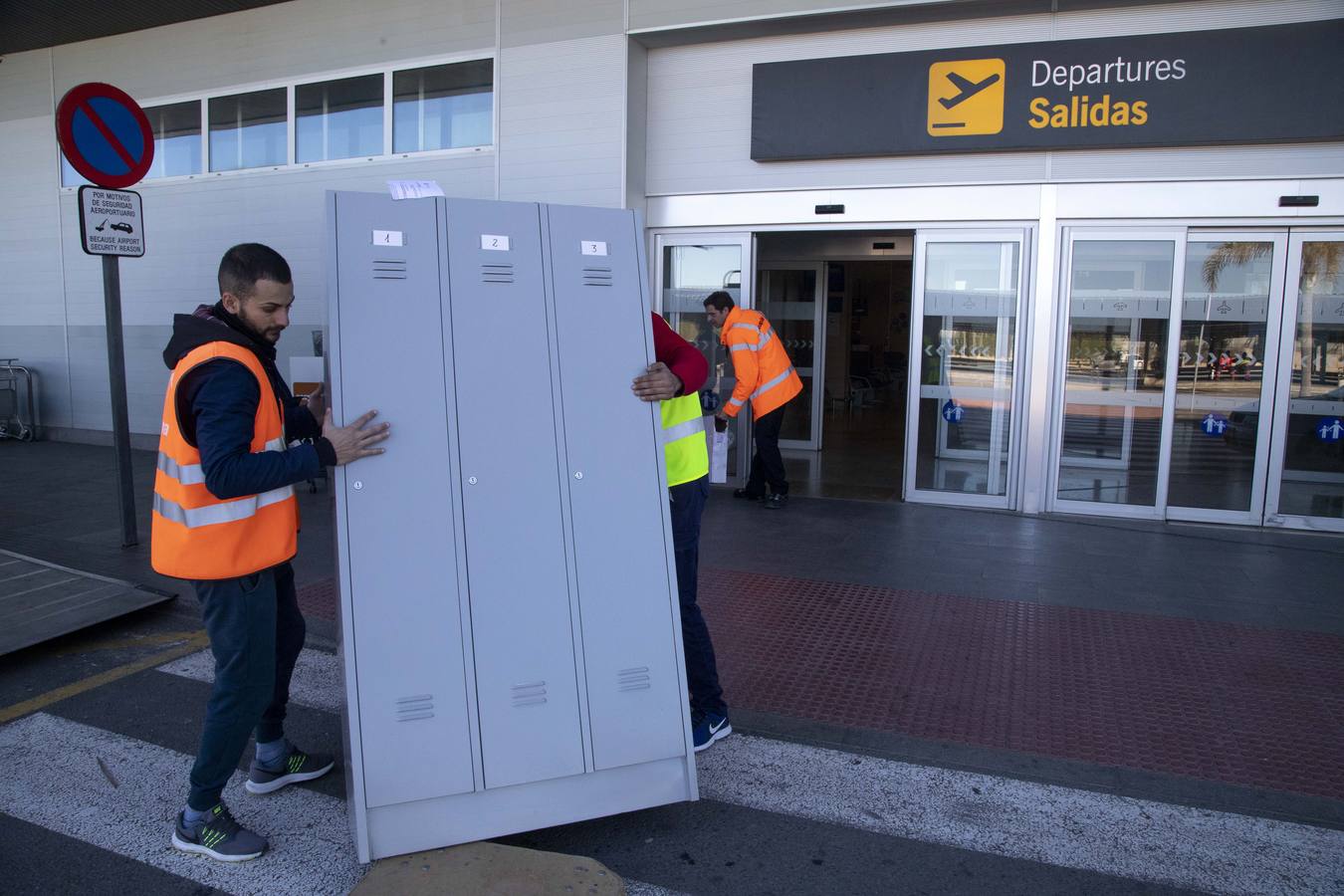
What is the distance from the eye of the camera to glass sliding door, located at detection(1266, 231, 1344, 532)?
7.41 metres

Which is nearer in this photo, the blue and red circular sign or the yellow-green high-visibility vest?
the yellow-green high-visibility vest

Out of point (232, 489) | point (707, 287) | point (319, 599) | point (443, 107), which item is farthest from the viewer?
point (443, 107)

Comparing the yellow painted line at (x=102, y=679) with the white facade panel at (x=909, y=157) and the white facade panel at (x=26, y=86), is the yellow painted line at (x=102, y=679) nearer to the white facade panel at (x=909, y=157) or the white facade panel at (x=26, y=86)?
the white facade panel at (x=909, y=157)

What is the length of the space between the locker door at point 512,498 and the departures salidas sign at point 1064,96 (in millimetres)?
5757

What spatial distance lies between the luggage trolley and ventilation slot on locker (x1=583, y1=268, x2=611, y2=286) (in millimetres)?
11833

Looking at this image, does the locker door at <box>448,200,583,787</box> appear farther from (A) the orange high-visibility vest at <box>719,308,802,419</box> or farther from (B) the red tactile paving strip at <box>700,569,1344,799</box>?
(A) the orange high-visibility vest at <box>719,308,802,419</box>

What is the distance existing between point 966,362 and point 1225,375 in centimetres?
205

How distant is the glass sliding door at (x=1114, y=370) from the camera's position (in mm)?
7715

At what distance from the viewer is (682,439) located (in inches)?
139

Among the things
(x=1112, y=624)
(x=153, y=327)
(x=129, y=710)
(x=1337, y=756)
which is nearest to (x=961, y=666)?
(x=1112, y=624)

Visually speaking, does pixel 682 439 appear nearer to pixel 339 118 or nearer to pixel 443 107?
pixel 443 107

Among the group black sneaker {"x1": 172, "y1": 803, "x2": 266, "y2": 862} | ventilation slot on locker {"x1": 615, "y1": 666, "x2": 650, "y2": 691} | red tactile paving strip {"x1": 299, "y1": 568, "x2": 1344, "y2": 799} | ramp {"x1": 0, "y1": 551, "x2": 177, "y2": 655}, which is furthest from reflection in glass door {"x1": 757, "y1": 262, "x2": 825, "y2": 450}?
black sneaker {"x1": 172, "y1": 803, "x2": 266, "y2": 862}

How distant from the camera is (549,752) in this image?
3051 millimetres

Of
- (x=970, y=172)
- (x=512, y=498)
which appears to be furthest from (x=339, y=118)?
(x=512, y=498)
